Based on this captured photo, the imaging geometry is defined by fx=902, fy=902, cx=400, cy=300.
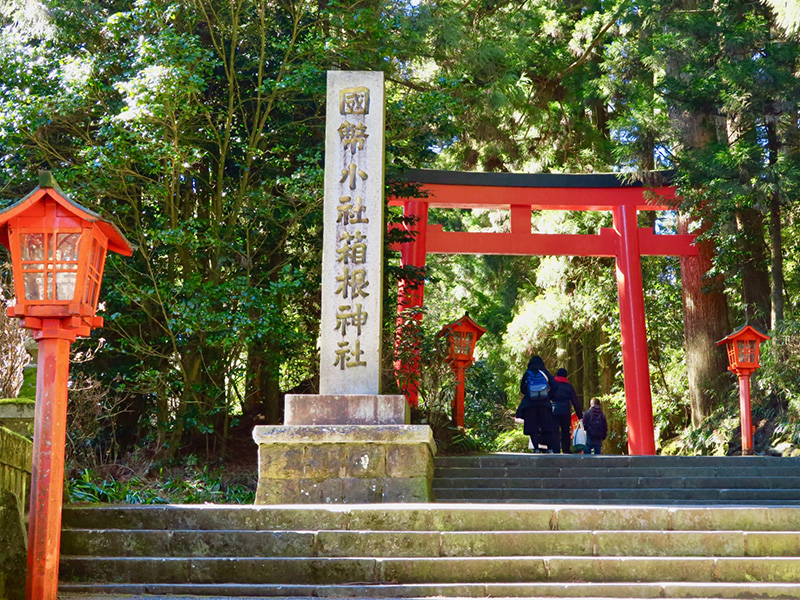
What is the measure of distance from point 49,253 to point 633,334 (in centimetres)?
1039

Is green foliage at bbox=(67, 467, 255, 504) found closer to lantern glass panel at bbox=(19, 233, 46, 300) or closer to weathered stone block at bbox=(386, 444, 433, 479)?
weathered stone block at bbox=(386, 444, 433, 479)

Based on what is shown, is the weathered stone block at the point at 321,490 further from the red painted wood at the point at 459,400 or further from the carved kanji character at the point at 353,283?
the red painted wood at the point at 459,400

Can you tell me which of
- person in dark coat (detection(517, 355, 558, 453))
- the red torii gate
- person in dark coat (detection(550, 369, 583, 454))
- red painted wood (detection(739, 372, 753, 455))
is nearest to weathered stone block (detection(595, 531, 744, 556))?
person in dark coat (detection(517, 355, 558, 453))

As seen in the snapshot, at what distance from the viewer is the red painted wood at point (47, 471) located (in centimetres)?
445

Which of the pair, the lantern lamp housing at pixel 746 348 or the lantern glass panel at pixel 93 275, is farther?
the lantern lamp housing at pixel 746 348

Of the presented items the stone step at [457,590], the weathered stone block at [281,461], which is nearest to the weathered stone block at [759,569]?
the stone step at [457,590]

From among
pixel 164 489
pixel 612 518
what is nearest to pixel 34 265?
pixel 612 518

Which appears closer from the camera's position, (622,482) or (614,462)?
(622,482)

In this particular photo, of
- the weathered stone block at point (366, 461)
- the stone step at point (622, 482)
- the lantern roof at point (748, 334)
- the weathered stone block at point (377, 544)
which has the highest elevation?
the lantern roof at point (748, 334)

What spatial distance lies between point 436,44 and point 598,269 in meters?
5.55

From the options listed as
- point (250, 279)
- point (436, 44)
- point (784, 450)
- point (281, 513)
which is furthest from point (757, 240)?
point (281, 513)

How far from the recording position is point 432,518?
6.16 meters

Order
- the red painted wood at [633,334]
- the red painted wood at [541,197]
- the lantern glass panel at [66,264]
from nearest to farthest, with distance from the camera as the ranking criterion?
the lantern glass panel at [66,264] < the red painted wood at [633,334] < the red painted wood at [541,197]

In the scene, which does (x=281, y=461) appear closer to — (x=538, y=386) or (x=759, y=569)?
(x=759, y=569)
